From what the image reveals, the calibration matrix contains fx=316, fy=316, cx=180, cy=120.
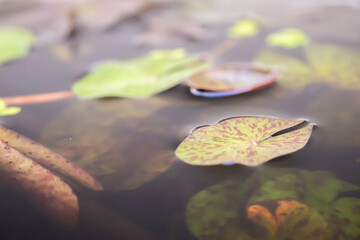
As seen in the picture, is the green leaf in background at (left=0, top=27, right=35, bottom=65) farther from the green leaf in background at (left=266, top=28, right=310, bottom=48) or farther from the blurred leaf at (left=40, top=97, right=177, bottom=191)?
the green leaf in background at (left=266, top=28, right=310, bottom=48)

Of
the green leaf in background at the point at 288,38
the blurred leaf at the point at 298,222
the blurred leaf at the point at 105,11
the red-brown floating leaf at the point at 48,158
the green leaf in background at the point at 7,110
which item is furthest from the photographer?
the blurred leaf at the point at 105,11

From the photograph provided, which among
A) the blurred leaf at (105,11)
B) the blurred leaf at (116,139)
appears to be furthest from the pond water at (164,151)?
the blurred leaf at (105,11)

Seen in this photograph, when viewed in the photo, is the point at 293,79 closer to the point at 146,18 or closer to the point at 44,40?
the point at 146,18

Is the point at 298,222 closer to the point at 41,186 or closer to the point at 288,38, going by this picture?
the point at 41,186

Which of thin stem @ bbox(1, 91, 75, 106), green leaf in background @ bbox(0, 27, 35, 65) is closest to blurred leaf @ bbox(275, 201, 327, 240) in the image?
thin stem @ bbox(1, 91, 75, 106)

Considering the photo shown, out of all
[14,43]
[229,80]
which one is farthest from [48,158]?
[14,43]

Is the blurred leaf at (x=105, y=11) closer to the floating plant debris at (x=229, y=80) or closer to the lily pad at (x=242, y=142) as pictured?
the floating plant debris at (x=229, y=80)
